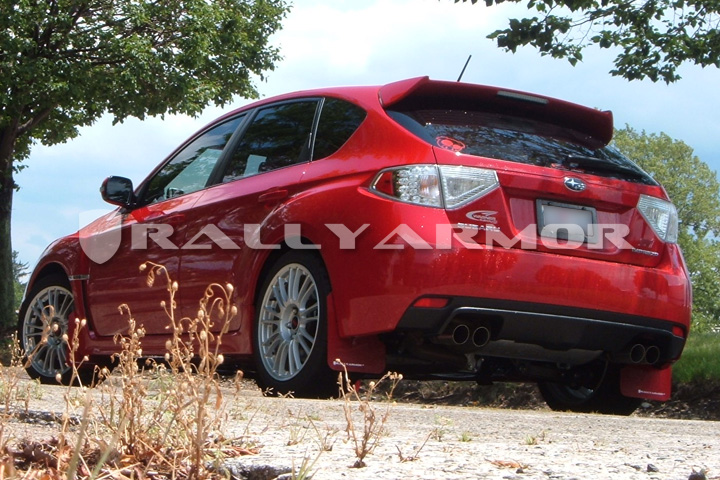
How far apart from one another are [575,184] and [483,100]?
2.33 feet

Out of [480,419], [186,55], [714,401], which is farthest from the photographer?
[186,55]

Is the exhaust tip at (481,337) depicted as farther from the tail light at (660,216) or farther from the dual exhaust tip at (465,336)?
the tail light at (660,216)

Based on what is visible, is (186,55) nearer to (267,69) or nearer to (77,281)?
(267,69)

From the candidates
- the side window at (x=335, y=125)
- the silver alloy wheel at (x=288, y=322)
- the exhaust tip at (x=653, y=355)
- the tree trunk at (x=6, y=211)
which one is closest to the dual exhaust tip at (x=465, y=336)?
the silver alloy wheel at (x=288, y=322)

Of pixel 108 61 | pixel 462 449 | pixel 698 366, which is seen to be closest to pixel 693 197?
pixel 108 61

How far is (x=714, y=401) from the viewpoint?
9.53 metres

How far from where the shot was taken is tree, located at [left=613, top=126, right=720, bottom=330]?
71750 millimetres

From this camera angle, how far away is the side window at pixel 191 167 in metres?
7.02

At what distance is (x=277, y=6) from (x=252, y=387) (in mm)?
20853

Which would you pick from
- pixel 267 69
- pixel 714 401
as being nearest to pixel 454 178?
pixel 714 401

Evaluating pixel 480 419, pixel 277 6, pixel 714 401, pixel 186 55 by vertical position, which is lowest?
pixel 714 401

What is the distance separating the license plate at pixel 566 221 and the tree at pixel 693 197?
68.2m

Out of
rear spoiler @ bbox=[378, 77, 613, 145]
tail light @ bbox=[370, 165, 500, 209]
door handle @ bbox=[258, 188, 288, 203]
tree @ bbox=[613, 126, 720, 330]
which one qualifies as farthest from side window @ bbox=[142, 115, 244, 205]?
tree @ bbox=[613, 126, 720, 330]

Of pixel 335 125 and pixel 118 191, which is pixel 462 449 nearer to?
pixel 335 125
